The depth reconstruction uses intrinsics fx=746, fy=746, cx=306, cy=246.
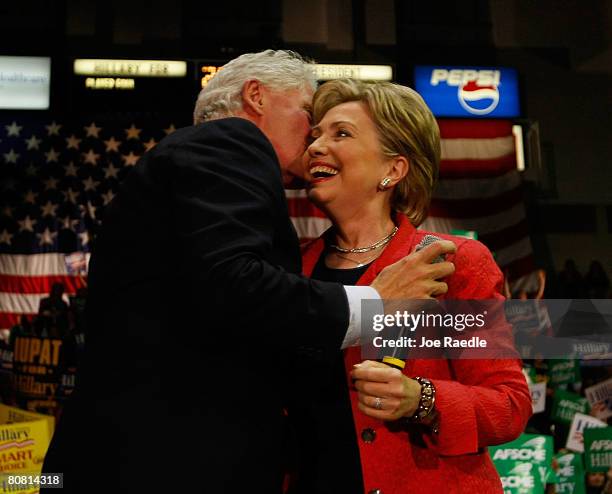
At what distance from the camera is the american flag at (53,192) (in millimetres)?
6678

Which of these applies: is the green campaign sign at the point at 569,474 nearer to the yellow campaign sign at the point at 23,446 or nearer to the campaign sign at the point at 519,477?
the campaign sign at the point at 519,477

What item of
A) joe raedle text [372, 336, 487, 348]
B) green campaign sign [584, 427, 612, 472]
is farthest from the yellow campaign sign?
green campaign sign [584, 427, 612, 472]

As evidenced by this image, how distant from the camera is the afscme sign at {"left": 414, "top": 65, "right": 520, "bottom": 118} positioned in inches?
245

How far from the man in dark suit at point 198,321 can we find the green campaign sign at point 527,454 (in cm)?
193

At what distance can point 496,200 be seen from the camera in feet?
23.3

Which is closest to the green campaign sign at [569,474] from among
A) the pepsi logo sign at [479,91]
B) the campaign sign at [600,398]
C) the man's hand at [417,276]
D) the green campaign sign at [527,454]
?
the green campaign sign at [527,454]

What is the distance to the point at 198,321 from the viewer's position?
103 centimetres

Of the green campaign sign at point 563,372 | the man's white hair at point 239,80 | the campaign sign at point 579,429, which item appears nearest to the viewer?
the man's white hair at point 239,80

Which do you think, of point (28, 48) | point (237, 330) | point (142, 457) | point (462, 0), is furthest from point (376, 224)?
point (462, 0)

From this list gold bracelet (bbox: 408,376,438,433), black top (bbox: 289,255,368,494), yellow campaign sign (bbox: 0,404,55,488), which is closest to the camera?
gold bracelet (bbox: 408,376,438,433)

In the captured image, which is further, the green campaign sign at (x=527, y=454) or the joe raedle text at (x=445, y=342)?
the green campaign sign at (x=527, y=454)

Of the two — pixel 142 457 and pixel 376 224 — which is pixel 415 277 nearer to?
pixel 376 224

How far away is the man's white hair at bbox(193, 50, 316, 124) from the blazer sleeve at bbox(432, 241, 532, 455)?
0.46 metres

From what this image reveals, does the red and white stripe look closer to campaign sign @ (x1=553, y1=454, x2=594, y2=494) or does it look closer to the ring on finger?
campaign sign @ (x1=553, y1=454, x2=594, y2=494)
